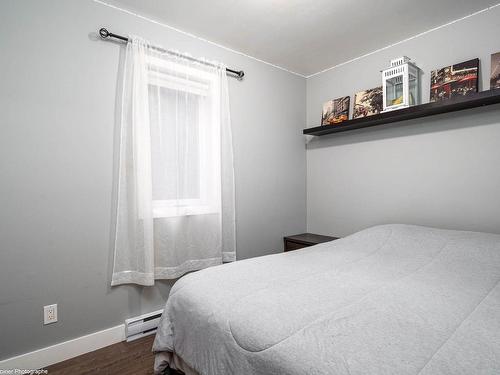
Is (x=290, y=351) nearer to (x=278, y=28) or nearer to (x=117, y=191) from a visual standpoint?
(x=117, y=191)

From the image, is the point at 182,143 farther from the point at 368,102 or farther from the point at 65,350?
the point at 368,102

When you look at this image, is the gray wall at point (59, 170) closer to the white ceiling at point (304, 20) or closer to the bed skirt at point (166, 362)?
the white ceiling at point (304, 20)

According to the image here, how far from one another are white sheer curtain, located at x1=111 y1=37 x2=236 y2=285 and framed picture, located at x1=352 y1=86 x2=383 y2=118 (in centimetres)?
128

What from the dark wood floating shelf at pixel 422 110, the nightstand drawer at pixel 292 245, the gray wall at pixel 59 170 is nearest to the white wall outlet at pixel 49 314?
the gray wall at pixel 59 170

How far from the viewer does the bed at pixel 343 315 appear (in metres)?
0.75

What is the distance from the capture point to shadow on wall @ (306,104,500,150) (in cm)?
198

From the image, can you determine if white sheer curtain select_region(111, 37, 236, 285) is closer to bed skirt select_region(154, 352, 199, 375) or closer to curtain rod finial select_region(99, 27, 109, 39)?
curtain rod finial select_region(99, 27, 109, 39)

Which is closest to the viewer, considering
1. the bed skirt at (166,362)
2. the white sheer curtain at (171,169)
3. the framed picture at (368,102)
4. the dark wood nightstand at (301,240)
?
the bed skirt at (166,362)

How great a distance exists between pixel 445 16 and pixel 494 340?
7.47 feet

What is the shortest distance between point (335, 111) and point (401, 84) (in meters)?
0.70

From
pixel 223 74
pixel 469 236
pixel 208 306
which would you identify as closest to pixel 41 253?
pixel 208 306

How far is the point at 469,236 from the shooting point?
1771mm

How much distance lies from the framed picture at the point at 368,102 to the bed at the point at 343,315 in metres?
1.33

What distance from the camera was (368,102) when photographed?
2.57m
